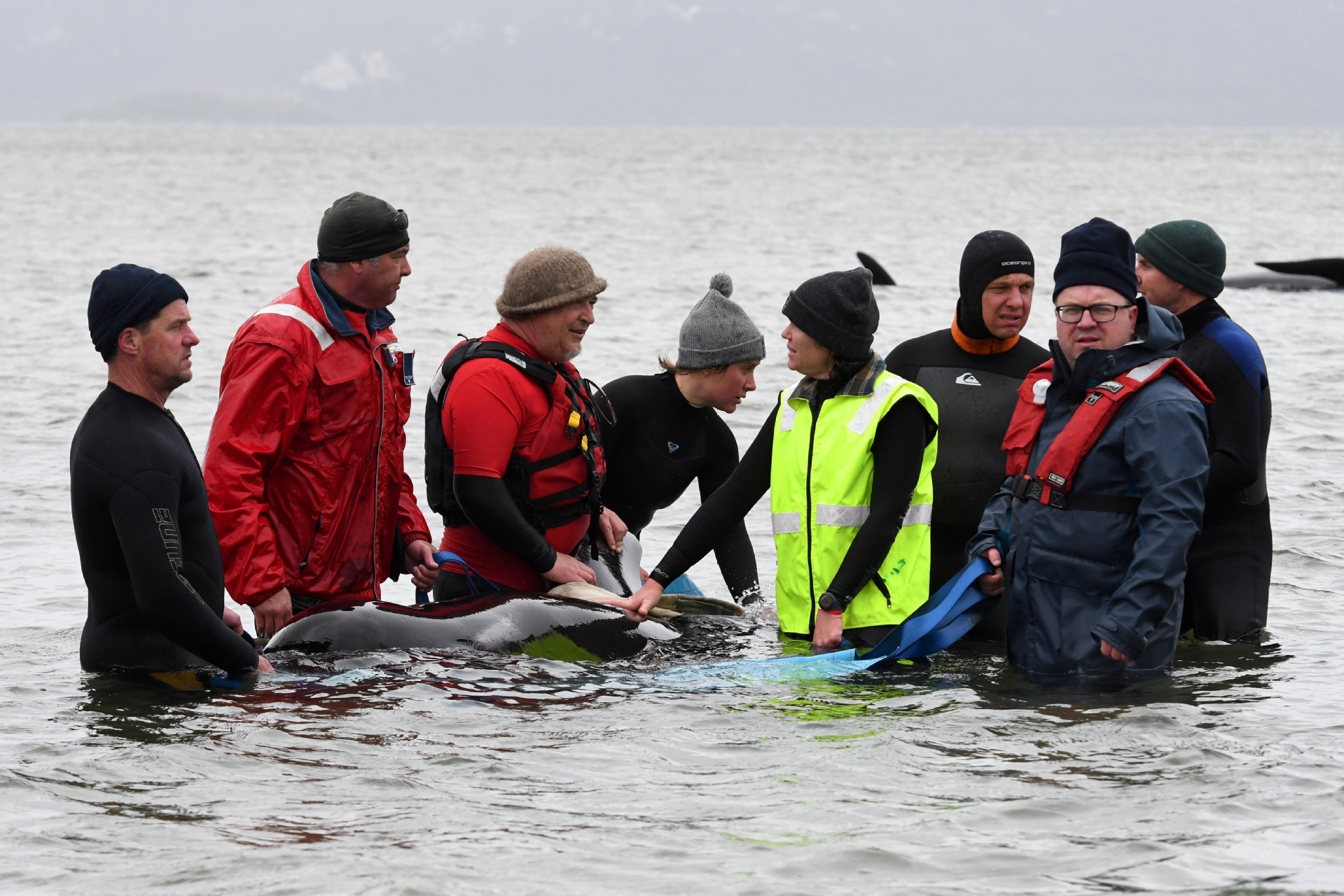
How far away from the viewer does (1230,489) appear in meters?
6.55

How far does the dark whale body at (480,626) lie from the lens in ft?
22.7

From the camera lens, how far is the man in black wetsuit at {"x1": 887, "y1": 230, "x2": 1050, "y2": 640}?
6824 mm

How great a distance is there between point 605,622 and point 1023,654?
1987mm

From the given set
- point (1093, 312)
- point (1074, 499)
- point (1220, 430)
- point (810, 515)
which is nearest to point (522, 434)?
point (810, 515)

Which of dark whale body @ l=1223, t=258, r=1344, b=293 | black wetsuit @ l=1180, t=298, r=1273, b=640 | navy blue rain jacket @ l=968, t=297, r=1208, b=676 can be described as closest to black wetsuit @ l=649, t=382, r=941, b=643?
navy blue rain jacket @ l=968, t=297, r=1208, b=676

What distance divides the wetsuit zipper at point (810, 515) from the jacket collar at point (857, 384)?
7cm

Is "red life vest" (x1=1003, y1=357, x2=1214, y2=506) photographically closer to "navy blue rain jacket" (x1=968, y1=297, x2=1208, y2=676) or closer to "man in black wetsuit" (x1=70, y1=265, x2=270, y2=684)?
"navy blue rain jacket" (x1=968, y1=297, x2=1208, y2=676)

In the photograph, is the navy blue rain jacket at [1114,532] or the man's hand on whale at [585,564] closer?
the navy blue rain jacket at [1114,532]

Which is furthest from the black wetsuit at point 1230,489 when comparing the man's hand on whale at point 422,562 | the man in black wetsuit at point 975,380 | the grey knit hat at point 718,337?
the man's hand on whale at point 422,562

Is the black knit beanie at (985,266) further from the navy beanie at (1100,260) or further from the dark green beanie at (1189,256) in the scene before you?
the navy beanie at (1100,260)

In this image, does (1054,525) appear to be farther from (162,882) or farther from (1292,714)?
(162,882)

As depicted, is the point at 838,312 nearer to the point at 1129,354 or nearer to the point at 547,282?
the point at 1129,354

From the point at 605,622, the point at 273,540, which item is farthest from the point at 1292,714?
the point at 273,540

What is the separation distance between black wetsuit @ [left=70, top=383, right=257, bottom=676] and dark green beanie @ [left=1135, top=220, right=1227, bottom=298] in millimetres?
4261
